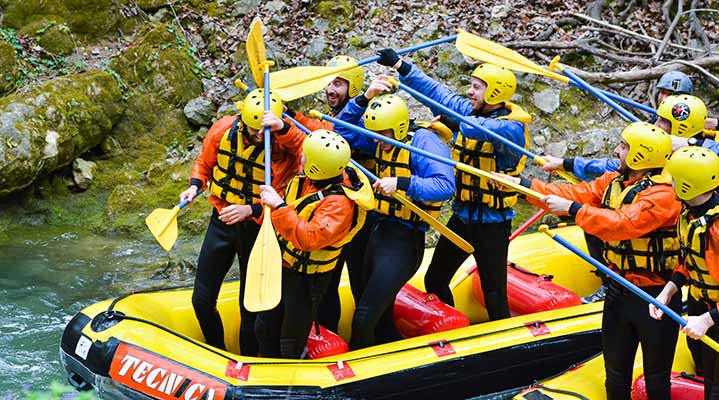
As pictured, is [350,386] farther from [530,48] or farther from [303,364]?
[530,48]

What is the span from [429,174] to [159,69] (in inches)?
216

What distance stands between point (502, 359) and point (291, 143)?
5.48 feet

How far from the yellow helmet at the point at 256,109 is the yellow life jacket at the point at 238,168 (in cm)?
12

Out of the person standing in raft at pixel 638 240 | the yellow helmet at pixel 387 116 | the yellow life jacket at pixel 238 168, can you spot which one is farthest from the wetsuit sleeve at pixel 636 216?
the yellow life jacket at pixel 238 168

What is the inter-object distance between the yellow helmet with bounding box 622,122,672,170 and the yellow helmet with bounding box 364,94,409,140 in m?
1.21

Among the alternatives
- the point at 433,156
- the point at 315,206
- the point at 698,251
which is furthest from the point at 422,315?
the point at 698,251

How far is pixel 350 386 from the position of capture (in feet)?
14.1

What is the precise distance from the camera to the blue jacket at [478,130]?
4645 mm

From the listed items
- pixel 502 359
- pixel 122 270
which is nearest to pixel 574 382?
pixel 502 359

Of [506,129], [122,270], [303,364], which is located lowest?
[122,270]

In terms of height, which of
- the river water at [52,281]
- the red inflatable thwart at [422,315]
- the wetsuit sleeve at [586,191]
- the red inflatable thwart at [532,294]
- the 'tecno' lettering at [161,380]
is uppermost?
the wetsuit sleeve at [586,191]

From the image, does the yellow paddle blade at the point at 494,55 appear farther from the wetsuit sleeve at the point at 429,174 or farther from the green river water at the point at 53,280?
the green river water at the point at 53,280

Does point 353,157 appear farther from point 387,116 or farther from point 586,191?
point 586,191

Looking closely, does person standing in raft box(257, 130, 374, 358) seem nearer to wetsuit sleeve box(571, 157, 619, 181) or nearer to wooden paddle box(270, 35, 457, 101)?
wooden paddle box(270, 35, 457, 101)
